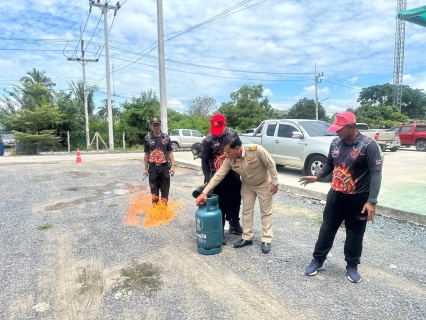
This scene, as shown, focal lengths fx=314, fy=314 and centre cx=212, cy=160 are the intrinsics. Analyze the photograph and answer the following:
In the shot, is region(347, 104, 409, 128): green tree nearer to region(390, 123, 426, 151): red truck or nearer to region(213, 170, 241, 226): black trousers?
region(390, 123, 426, 151): red truck

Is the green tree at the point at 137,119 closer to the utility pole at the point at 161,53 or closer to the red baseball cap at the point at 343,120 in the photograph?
the utility pole at the point at 161,53

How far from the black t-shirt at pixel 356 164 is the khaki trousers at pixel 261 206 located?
3.11 ft

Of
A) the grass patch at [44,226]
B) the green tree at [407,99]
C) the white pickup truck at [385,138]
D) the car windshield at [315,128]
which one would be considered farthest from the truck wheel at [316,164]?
the green tree at [407,99]

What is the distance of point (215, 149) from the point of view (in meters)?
4.28

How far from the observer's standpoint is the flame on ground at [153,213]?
5.24m

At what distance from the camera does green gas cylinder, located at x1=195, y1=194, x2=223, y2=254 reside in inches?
149

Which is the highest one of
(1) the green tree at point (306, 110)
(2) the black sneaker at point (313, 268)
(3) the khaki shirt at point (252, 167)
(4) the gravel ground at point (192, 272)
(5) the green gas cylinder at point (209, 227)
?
(1) the green tree at point (306, 110)

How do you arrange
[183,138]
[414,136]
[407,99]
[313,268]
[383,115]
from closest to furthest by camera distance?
[313,268] < [414,136] < [183,138] < [383,115] < [407,99]

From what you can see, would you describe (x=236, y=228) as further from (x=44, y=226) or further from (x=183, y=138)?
(x=183, y=138)

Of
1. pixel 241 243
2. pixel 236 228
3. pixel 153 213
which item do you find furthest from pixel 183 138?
pixel 241 243

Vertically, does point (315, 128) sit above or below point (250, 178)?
above

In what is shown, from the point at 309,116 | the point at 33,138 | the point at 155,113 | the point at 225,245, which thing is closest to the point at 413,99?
the point at 309,116

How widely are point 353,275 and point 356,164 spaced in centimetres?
115

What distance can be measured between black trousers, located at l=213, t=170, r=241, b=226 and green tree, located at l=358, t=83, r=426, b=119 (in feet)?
204
